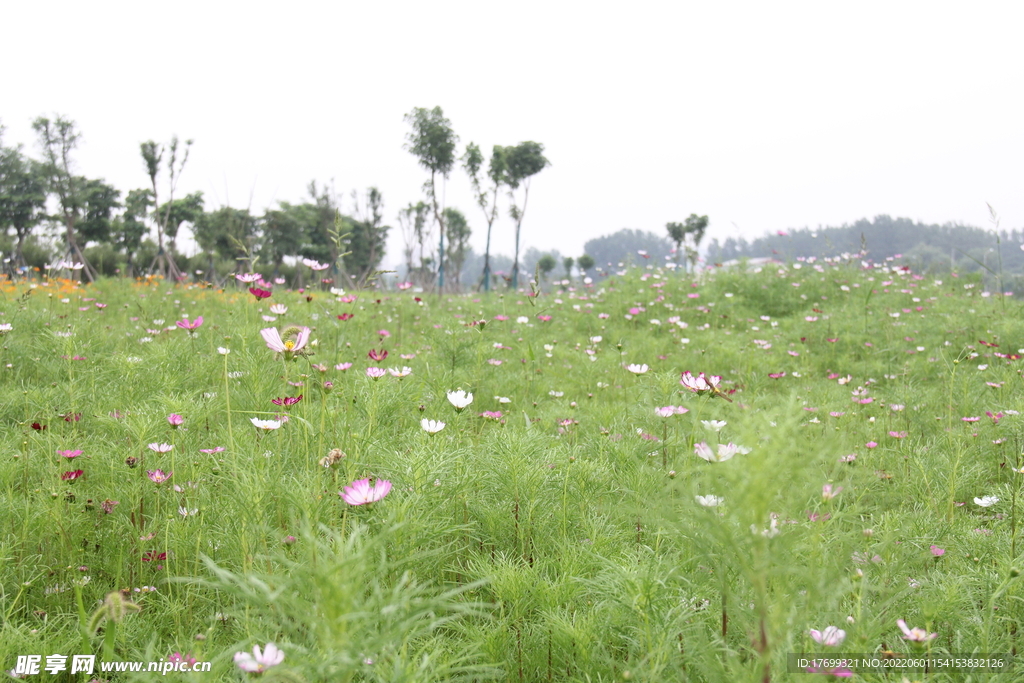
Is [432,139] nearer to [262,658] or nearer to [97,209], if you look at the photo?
[262,658]

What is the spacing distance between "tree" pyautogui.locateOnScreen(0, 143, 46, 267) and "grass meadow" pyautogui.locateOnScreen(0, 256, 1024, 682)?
32278 millimetres

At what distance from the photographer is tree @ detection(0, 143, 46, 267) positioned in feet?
88.0

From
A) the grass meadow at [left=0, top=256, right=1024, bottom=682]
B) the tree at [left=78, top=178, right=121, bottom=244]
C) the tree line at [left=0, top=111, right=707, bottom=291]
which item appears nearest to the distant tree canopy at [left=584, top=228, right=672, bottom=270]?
the tree line at [left=0, top=111, right=707, bottom=291]

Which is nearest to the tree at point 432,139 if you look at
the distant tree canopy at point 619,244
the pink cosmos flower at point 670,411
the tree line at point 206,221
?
the tree line at point 206,221

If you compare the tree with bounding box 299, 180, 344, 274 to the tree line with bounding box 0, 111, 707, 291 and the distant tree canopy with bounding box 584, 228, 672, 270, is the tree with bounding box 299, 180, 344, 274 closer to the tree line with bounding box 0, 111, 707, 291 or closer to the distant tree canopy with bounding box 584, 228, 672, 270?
the tree line with bounding box 0, 111, 707, 291

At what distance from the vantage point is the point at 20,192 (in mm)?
27891

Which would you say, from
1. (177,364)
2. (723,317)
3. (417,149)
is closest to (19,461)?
(177,364)

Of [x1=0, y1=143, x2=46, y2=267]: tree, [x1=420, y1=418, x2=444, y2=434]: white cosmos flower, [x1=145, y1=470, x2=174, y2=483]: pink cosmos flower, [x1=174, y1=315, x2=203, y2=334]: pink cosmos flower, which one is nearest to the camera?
[x1=145, y1=470, x2=174, y2=483]: pink cosmos flower

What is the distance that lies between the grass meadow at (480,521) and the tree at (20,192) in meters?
32.3

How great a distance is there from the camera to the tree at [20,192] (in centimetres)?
2681

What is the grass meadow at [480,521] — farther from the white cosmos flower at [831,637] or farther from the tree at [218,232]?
the tree at [218,232]

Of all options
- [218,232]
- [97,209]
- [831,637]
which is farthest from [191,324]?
[97,209]

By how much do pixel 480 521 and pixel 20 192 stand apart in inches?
1469

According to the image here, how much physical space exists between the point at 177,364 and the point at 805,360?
15.2 ft
